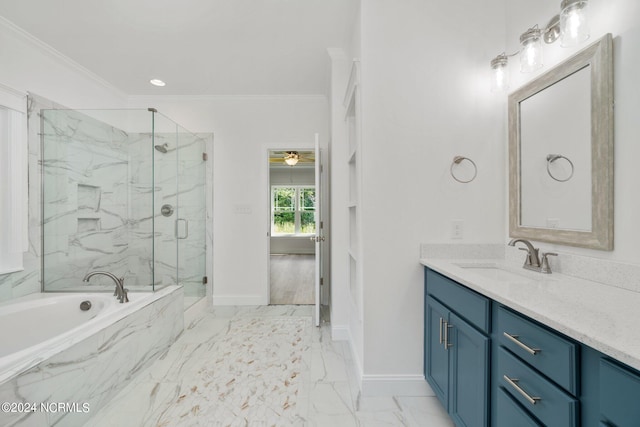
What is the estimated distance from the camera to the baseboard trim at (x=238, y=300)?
345 cm

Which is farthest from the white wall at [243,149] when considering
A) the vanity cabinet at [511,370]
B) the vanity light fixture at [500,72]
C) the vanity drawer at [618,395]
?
the vanity drawer at [618,395]

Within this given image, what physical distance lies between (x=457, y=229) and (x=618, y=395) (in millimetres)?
1175

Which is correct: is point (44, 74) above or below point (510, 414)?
above

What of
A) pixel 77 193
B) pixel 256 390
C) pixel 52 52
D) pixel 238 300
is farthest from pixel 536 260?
pixel 52 52

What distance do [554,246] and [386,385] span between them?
1238 mm

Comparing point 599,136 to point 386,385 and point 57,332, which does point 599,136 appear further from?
point 57,332

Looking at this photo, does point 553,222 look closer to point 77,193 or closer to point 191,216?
point 191,216

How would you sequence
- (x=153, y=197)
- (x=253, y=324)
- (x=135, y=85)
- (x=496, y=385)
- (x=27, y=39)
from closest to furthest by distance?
(x=496, y=385) < (x=27, y=39) < (x=153, y=197) < (x=253, y=324) < (x=135, y=85)

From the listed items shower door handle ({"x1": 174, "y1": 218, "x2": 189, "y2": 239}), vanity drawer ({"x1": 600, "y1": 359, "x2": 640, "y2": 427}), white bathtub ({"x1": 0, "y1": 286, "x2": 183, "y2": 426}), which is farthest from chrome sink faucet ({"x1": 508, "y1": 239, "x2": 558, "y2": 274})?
shower door handle ({"x1": 174, "y1": 218, "x2": 189, "y2": 239})

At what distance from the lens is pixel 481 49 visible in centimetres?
175

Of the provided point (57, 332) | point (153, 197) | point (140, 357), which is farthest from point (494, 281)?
point (57, 332)

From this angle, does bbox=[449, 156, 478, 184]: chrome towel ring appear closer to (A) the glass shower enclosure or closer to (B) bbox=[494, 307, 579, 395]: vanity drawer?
(B) bbox=[494, 307, 579, 395]: vanity drawer

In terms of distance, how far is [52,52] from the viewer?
250 centimetres

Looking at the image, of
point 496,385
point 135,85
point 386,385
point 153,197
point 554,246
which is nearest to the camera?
point 496,385
